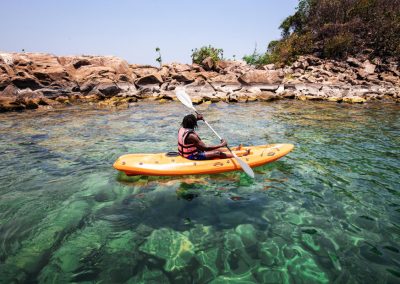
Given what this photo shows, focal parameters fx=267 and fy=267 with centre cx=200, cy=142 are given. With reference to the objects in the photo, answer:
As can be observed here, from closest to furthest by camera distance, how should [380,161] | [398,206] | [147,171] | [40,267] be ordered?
[40,267] < [398,206] < [147,171] < [380,161]

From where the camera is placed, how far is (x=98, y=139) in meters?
10.3

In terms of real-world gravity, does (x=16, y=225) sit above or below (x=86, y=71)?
below

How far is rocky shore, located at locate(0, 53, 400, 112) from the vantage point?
2227cm

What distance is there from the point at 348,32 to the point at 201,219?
121 ft

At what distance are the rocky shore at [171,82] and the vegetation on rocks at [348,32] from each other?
2409 mm

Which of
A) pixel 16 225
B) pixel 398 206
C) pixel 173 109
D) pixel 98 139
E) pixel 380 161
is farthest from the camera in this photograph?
pixel 173 109

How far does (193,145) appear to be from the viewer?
631 cm

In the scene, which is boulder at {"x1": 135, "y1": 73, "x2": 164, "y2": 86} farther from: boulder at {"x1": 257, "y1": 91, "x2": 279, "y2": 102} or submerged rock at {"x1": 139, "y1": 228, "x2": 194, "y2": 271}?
submerged rock at {"x1": 139, "y1": 228, "x2": 194, "y2": 271}

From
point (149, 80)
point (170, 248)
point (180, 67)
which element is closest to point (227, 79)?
point (180, 67)

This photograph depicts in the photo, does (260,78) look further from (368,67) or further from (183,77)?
(368,67)

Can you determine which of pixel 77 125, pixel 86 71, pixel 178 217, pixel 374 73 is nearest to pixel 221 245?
pixel 178 217

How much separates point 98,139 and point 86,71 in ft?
63.6

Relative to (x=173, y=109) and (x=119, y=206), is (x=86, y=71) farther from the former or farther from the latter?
(x=119, y=206)

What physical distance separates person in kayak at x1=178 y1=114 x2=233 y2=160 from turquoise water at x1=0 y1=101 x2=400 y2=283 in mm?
529
